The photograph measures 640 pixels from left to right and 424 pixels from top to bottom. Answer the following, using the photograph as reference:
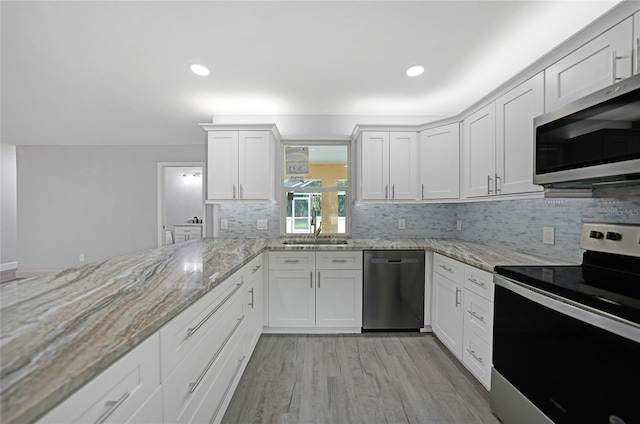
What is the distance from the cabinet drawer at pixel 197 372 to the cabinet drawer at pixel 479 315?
1.70 m

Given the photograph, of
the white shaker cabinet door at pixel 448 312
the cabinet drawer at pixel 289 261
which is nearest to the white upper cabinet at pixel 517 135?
the white shaker cabinet door at pixel 448 312

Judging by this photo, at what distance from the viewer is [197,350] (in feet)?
3.84

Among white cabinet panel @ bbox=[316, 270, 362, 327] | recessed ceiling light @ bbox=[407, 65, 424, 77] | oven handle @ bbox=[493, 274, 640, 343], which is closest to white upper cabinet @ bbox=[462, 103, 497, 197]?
recessed ceiling light @ bbox=[407, 65, 424, 77]

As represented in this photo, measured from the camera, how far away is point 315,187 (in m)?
3.50

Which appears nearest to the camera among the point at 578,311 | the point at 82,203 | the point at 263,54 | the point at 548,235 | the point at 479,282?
the point at 578,311

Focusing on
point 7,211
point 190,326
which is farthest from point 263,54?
point 7,211

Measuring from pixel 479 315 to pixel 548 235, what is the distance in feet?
2.76

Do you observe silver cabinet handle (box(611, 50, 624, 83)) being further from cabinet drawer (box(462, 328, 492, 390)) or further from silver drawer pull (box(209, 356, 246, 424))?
silver drawer pull (box(209, 356, 246, 424))

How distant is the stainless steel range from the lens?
93 cm

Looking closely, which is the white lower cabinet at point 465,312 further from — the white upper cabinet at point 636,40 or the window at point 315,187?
the window at point 315,187

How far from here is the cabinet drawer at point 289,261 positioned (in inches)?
107

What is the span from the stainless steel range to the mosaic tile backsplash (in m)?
0.34

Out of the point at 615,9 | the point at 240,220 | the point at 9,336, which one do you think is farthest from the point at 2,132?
the point at 615,9

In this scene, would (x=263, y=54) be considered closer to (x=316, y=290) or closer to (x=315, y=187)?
(x=315, y=187)
